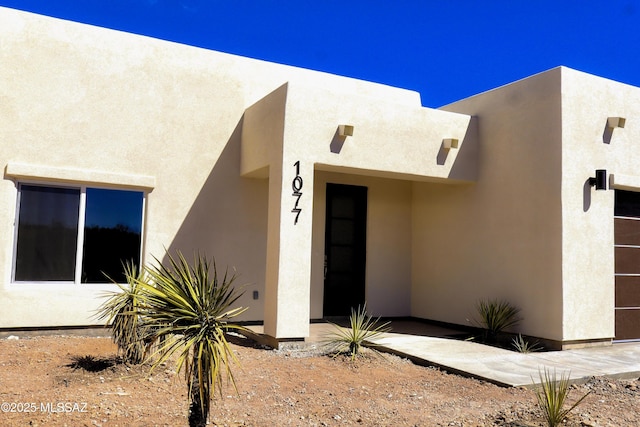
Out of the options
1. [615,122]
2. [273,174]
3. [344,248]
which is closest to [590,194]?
[615,122]

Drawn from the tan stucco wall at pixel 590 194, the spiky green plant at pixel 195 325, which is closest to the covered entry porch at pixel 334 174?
the tan stucco wall at pixel 590 194

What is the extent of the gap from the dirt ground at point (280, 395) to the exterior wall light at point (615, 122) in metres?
4.66

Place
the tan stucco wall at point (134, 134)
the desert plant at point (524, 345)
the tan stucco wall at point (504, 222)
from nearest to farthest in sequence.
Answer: the tan stucco wall at point (134, 134)
the desert plant at point (524, 345)
the tan stucco wall at point (504, 222)

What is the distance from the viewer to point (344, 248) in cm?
1206

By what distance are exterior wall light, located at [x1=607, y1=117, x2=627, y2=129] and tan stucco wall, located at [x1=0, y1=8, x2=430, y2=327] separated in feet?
20.4

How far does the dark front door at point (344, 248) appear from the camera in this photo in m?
11.8

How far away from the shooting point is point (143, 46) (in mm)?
9977

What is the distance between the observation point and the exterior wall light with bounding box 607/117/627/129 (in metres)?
10.0

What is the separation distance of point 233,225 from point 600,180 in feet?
21.6

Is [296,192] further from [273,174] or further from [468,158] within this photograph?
[468,158]

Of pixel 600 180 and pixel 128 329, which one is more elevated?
pixel 600 180

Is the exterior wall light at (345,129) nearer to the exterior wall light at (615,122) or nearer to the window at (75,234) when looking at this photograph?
the window at (75,234)

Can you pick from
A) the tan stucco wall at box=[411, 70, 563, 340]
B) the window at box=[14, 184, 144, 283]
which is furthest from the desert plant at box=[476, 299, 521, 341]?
the window at box=[14, 184, 144, 283]

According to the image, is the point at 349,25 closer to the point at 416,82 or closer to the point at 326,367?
the point at 416,82
